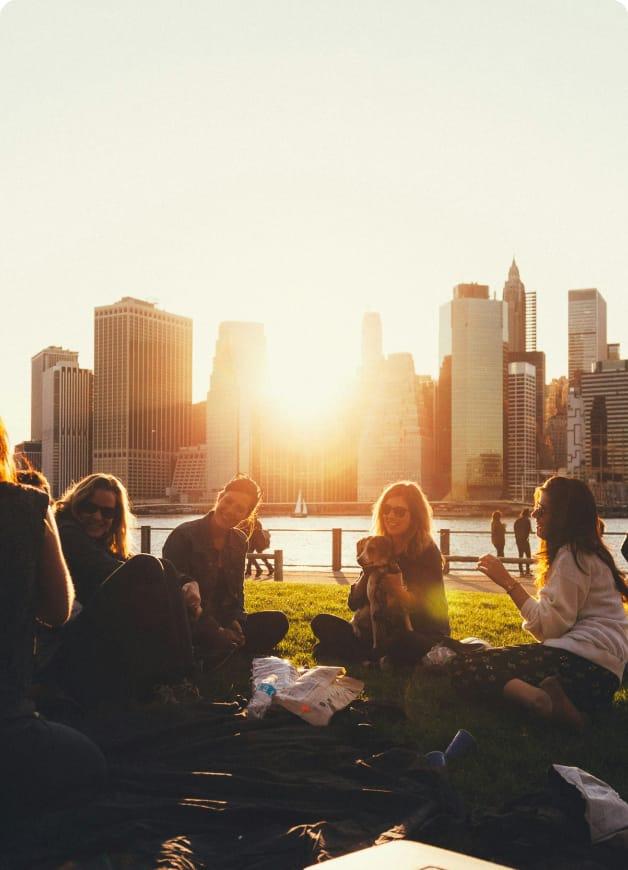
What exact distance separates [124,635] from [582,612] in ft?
7.66

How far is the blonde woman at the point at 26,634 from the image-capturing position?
8.22ft

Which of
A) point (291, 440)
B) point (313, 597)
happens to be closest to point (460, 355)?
point (291, 440)

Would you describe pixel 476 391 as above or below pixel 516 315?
below

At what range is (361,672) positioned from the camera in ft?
18.7

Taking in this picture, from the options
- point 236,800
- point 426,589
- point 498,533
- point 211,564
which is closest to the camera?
point 236,800

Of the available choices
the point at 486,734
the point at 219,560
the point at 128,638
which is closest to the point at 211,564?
the point at 219,560

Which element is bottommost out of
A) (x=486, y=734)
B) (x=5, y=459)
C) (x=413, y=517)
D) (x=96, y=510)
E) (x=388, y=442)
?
(x=486, y=734)

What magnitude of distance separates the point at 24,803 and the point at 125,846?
13.9 inches

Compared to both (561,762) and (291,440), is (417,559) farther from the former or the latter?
(291,440)

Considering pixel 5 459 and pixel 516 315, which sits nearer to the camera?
pixel 5 459

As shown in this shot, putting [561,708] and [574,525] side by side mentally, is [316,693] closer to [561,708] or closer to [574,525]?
[561,708]

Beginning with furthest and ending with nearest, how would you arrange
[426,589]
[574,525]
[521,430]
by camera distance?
[521,430], [426,589], [574,525]

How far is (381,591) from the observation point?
5613 millimetres

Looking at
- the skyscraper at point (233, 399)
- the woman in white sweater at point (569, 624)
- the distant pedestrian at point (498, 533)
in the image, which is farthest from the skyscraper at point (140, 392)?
the woman in white sweater at point (569, 624)
